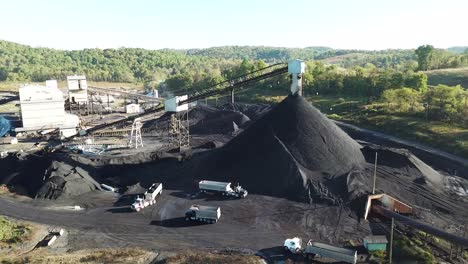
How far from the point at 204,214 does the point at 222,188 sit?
533cm

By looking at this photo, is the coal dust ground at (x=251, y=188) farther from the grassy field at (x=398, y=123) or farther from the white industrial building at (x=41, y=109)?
the white industrial building at (x=41, y=109)

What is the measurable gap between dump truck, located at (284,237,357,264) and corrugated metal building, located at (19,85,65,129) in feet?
175

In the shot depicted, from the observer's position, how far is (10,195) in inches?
1513

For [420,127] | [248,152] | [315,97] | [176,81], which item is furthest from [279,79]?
[248,152]

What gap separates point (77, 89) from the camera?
69375mm

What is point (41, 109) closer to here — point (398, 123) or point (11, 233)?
point (11, 233)

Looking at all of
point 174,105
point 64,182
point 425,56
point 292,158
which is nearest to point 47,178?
point 64,182

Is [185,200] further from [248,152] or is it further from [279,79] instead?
[279,79]

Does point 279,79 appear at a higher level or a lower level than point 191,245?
higher

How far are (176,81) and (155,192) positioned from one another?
101m

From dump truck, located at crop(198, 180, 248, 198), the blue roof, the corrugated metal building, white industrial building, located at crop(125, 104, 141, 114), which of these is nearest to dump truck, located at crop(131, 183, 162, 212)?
dump truck, located at crop(198, 180, 248, 198)

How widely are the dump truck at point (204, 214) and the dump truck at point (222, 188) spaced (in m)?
4.23

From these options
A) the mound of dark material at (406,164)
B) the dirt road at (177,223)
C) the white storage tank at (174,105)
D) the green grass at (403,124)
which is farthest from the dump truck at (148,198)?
the green grass at (403,124)

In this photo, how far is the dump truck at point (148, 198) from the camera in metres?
34.5
